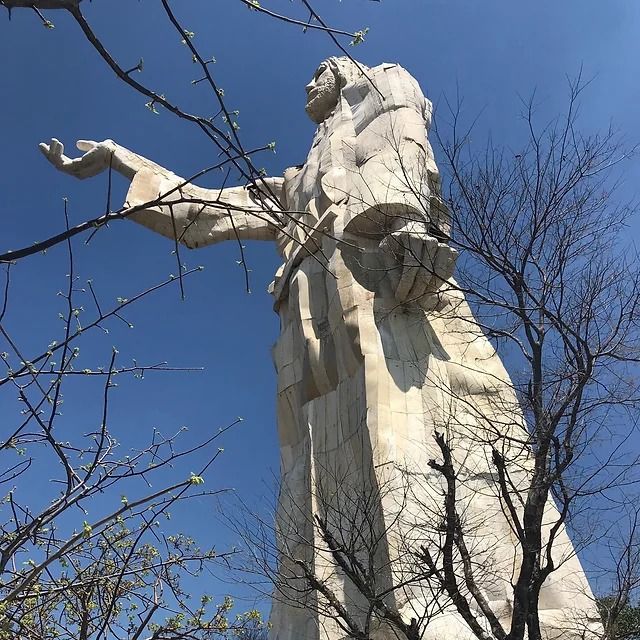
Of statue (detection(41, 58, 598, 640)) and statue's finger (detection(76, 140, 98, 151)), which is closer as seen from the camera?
statue (detection(41, 58, 598, 640))

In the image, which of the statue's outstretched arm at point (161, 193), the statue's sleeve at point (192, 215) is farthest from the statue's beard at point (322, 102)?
the statue's sleeve at point (192, 215)

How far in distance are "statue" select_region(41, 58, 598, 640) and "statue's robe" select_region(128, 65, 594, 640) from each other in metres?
0.02

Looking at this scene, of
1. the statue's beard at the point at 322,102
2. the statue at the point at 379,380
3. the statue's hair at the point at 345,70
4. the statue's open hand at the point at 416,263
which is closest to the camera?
the statue at the point at 379,380

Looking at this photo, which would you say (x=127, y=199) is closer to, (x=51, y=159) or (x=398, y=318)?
(x=51, y=159)

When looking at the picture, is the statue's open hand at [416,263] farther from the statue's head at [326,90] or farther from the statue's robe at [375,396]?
the statue's head at [326,90]

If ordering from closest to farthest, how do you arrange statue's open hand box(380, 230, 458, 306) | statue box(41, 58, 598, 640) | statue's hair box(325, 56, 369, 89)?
statue box(41, 58, 598, 640), statue's open hand box(380, 230, 458, 306), statue's hair box(325, 56, 369, 89)

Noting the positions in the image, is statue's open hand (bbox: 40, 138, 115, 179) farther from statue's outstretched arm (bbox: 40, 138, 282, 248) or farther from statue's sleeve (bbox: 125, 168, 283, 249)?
statue's sleeve (bbox: 125, 168, 283, 249)

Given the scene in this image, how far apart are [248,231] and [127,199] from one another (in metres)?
1.67

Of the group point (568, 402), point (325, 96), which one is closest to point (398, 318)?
point (568, 402)

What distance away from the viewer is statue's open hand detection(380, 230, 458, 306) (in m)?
7.57

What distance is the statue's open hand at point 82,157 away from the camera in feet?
34.1

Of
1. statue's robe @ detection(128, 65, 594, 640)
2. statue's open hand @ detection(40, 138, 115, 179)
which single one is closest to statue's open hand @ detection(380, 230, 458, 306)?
statue's robe @ detection(128, 65, 594, 640)

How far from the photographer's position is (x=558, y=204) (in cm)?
614

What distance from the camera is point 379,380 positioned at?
738 centimetres
